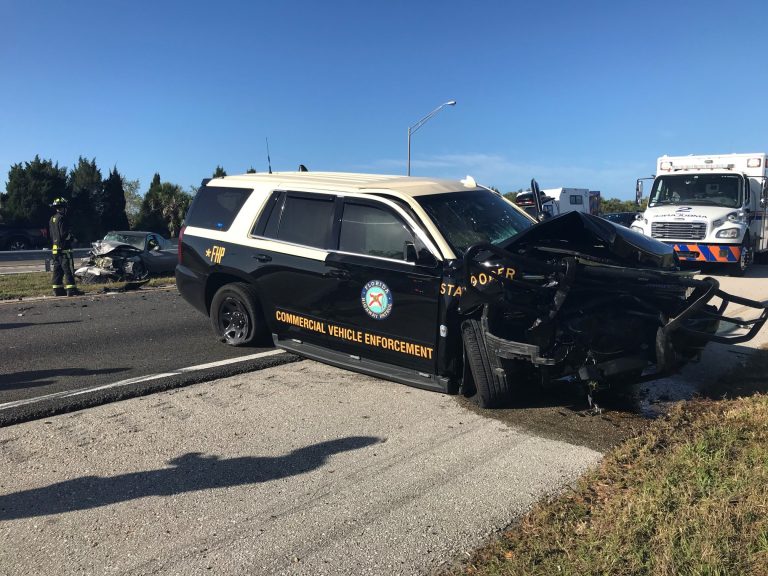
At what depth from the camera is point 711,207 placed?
588 inches

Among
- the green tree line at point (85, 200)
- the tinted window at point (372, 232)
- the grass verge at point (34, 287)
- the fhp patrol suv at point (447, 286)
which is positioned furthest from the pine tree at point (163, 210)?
the tinted window at point (372, 232)

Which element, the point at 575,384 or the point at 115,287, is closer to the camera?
the point at 575,384

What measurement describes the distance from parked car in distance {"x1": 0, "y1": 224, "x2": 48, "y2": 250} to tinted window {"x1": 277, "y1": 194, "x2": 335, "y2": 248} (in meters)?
37.0

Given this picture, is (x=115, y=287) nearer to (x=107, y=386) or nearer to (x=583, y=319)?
(x=107, y=386)

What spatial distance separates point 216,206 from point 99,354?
2.16 meters

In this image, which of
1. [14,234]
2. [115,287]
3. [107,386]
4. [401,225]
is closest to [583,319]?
[401,225]

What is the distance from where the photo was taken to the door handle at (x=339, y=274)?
5.48 metres

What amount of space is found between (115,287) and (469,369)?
10.3m

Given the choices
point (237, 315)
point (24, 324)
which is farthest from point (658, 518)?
point (24, 324)

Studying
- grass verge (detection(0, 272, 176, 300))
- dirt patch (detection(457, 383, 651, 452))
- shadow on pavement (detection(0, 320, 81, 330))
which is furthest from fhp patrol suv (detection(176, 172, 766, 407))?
grass verge (detection(0, 272, 176, 300))

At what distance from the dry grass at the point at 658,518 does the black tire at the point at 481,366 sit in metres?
1.01

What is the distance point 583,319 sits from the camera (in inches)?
177

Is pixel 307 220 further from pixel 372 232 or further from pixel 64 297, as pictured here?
pixel 64 297

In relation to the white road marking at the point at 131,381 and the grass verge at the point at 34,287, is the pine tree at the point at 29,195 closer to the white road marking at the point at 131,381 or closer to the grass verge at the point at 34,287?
the grass verge at the point at 34,287
